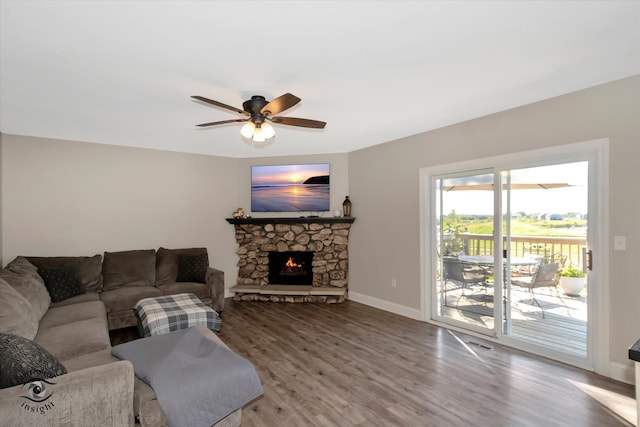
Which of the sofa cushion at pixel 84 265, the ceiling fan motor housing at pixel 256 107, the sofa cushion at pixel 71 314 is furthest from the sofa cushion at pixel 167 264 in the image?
the ceiling fan motor housing at pixel 256 107

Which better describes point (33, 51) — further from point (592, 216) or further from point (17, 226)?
point (592, 216)

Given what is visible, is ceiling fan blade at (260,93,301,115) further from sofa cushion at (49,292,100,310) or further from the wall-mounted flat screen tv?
sofa cushion at (49,292,100,310)

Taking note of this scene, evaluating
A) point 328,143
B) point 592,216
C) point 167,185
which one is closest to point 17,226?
point 167,185

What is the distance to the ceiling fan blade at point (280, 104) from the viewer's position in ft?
8.04

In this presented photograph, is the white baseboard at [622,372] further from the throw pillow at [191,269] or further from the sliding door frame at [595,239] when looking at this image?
the throw pillow at [191,269]

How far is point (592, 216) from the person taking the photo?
292cm

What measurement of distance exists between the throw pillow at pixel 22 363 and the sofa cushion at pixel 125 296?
2.38m

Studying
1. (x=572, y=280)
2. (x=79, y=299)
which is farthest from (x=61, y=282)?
(x=572, y=280)

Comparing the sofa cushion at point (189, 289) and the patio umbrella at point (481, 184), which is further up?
the patio umbrella at point (481, 184)

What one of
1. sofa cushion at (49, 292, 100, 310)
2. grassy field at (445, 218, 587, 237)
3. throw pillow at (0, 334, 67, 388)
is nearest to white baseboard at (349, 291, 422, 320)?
grassy field at (445, 218, 587, 237)

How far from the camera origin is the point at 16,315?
2.41m

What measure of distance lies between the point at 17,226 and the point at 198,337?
362 cm

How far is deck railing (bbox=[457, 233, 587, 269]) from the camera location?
3068mm

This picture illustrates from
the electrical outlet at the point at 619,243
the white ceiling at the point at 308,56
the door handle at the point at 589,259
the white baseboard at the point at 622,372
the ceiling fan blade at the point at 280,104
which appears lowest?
the white baseboard at the point at 622,372
